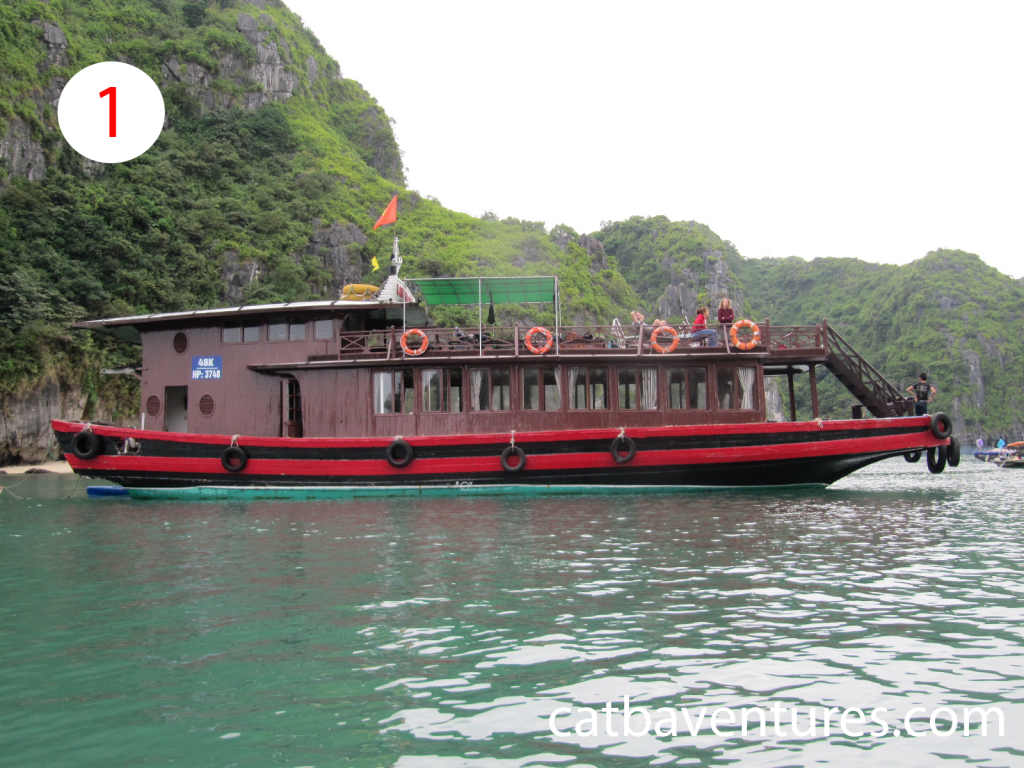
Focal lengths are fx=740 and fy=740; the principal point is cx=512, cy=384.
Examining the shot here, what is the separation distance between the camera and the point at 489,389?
14961 mm

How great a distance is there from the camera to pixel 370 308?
1533cm

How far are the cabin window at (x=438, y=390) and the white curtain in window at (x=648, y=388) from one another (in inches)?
145

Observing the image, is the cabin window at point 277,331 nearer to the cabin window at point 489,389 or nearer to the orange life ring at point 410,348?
the orange life ring at point 410,348

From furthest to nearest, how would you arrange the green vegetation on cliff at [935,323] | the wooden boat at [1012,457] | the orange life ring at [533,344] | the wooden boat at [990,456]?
the green vegetation on cliff at [935,323] → the wooden boat at [990,456] → the wooden boat at [1012,457] → the orange life ring at [533,344]

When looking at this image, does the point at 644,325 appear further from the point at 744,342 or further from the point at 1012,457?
the point at 1012,457

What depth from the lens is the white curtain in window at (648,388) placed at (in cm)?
1474

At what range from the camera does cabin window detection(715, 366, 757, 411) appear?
1449 centimetres

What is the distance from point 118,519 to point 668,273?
3149 inches

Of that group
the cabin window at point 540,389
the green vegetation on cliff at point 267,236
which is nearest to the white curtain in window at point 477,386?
the cabin window at point 540,389

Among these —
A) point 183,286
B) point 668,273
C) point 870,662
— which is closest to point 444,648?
point 870,662

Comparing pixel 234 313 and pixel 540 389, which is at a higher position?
pixel 234 313

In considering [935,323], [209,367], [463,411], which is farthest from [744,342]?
[935,323]

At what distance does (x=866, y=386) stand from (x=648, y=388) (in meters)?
4.17

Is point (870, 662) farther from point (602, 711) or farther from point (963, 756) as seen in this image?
point (602, 711)
